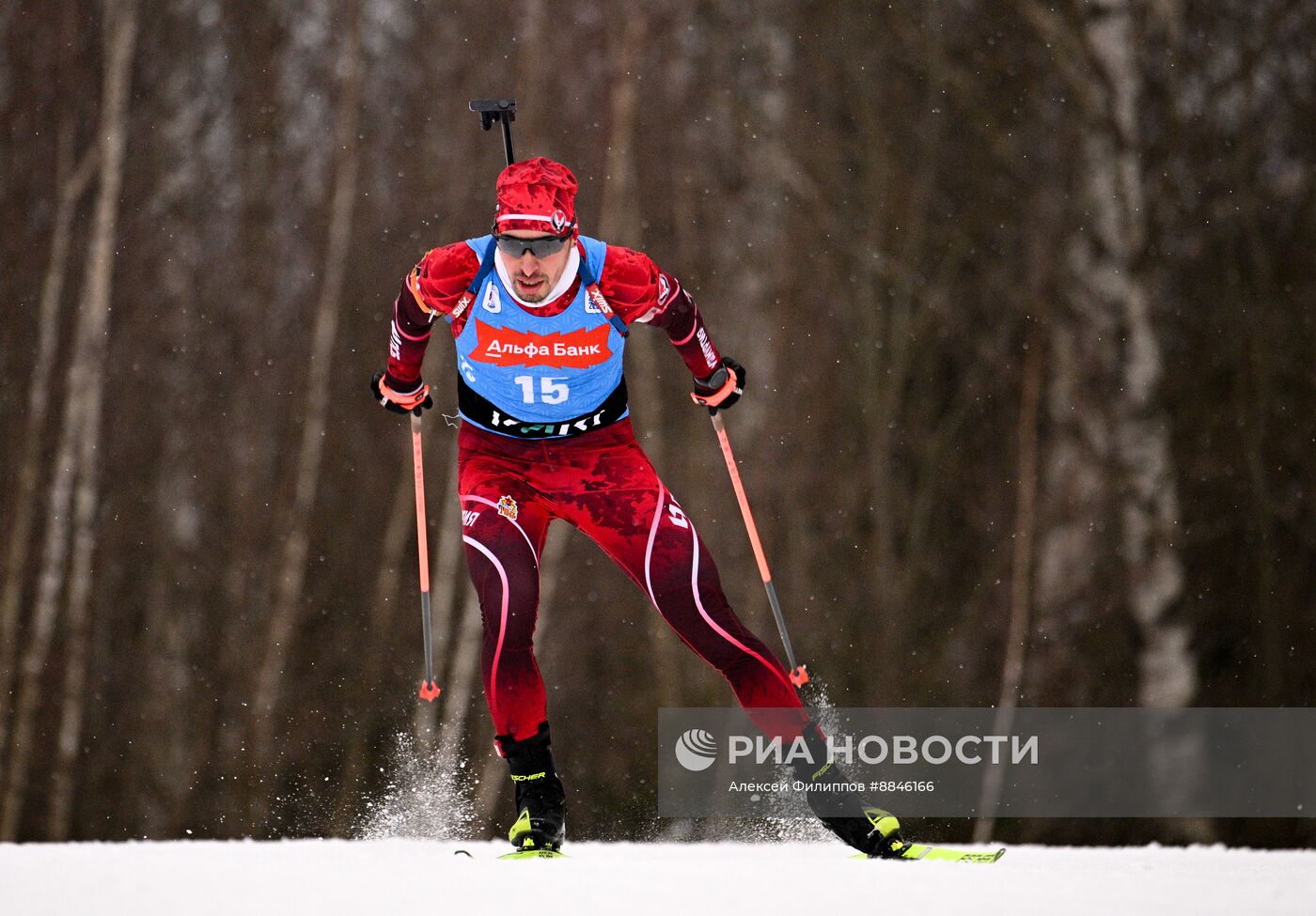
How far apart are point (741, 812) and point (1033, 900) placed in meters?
2.09

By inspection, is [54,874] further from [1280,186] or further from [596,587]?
[1280,186]

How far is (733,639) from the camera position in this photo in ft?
9.70

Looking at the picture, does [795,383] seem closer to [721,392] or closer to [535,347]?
[721,392]

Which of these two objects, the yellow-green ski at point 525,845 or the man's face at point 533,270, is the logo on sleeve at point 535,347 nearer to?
the man's face at point 533,270

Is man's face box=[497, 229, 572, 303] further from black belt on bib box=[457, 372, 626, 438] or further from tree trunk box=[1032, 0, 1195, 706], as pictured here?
tree trunk box=[1032, 0, 1195, 706]

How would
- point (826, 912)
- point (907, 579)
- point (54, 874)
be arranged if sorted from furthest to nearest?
point (907, 579)
point (54, 874)
point (826, 912)

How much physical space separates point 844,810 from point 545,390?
120 cm

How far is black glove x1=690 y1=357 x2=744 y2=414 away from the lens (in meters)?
3.24

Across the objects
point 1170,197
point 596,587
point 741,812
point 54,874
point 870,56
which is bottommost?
point 741,812

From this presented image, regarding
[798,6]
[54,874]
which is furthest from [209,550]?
[798,6]

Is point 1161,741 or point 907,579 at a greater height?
point 907,579

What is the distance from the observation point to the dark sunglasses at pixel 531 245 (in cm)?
289

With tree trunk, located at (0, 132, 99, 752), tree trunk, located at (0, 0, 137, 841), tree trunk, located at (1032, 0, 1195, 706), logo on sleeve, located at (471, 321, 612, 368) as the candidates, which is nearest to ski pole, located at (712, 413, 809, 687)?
logo on sleeve, located at (471, 321, 612, 368)

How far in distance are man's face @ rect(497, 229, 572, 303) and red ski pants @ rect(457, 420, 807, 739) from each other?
15.0 inches
